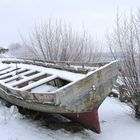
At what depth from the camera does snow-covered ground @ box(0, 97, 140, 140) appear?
537cm

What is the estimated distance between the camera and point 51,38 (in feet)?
47.2

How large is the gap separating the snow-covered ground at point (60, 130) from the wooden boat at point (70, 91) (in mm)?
288

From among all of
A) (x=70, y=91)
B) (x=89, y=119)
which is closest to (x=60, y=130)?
(x=89, y=119)

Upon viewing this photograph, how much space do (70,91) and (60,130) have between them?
110cm

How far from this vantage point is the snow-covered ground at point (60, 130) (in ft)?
17.6

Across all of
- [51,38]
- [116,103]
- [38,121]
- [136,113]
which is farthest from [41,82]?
[51,38]

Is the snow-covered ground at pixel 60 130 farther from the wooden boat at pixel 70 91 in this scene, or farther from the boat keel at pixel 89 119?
the wooden boat at pixel 70 91

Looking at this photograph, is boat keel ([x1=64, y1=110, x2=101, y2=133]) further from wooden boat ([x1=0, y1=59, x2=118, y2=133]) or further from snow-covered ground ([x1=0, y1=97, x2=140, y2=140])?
snow-covered ground ([x1=0, y1=97, x2=140, y2=140])

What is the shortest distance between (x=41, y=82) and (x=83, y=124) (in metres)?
1.06

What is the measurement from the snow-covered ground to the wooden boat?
0.29 m

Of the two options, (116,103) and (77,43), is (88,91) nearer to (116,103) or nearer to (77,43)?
(116,103)

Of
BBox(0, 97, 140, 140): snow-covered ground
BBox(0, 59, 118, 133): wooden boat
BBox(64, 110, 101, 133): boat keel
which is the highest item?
BBox(0, 59, 118, 133): wooden boat

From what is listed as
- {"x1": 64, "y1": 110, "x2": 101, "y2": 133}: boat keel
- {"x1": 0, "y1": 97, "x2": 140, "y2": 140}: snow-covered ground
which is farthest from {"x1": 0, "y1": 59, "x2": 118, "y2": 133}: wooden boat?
{"x1": 0, "y1": 97, "x2": 140, "y2": 140}: snow-covered ground

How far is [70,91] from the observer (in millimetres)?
4996
